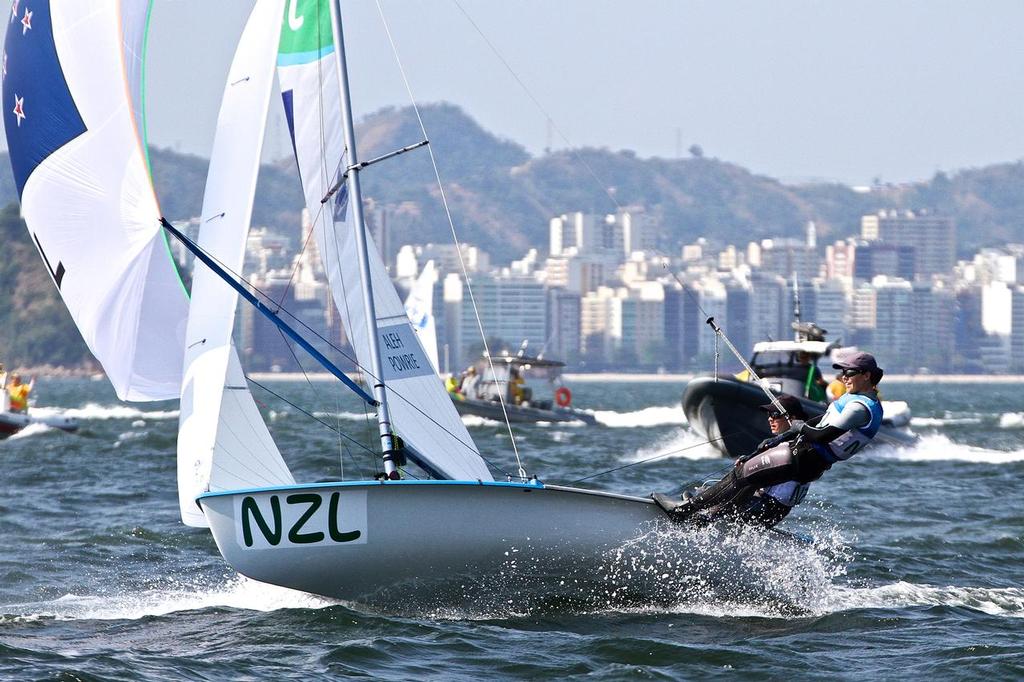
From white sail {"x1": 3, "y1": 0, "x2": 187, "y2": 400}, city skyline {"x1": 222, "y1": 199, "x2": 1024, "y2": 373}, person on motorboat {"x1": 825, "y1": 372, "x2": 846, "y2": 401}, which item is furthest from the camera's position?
city skyline {"x1": 222, "y1": 199, "x2": 1024, "y2": 373}

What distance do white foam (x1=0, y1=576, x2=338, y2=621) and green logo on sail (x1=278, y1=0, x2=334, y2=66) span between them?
135 inches

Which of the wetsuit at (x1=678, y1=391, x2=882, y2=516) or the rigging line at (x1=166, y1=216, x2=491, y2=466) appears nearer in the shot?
the wetsuit at (x1=678, y1=391, x2=882, y2=516)

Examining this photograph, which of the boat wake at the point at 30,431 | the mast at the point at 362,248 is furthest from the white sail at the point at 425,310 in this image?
the mast at the point at 362,248

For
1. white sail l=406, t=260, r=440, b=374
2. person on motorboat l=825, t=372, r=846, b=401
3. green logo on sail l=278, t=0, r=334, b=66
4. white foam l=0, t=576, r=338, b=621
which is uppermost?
green logo on sail l=278, t=0, r=334, b=66

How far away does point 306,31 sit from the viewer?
964cm

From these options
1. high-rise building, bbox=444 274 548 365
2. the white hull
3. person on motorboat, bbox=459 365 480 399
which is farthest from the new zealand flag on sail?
high-rise building, bbox=444 274 548 365

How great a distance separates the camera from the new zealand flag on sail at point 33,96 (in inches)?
353

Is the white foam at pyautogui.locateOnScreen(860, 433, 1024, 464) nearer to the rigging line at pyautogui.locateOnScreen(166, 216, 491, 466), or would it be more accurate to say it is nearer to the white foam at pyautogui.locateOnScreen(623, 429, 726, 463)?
the white foam at pyautogui.locateOnScreen(623, 429, 726, 463)

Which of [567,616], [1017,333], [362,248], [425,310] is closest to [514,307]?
[1017,333]

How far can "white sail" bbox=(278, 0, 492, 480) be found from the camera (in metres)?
9.56

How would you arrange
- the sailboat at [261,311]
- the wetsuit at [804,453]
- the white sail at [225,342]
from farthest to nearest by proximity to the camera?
the white sail at [225,342], the sailboat at [261,311], the wetsuit at [804,453]

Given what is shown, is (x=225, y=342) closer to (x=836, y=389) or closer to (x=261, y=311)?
(x=261, y=311)

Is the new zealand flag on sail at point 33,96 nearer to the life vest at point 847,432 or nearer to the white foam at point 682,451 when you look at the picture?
the life vest at point 847,432

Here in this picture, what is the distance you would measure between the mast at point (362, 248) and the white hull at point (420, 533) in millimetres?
516
